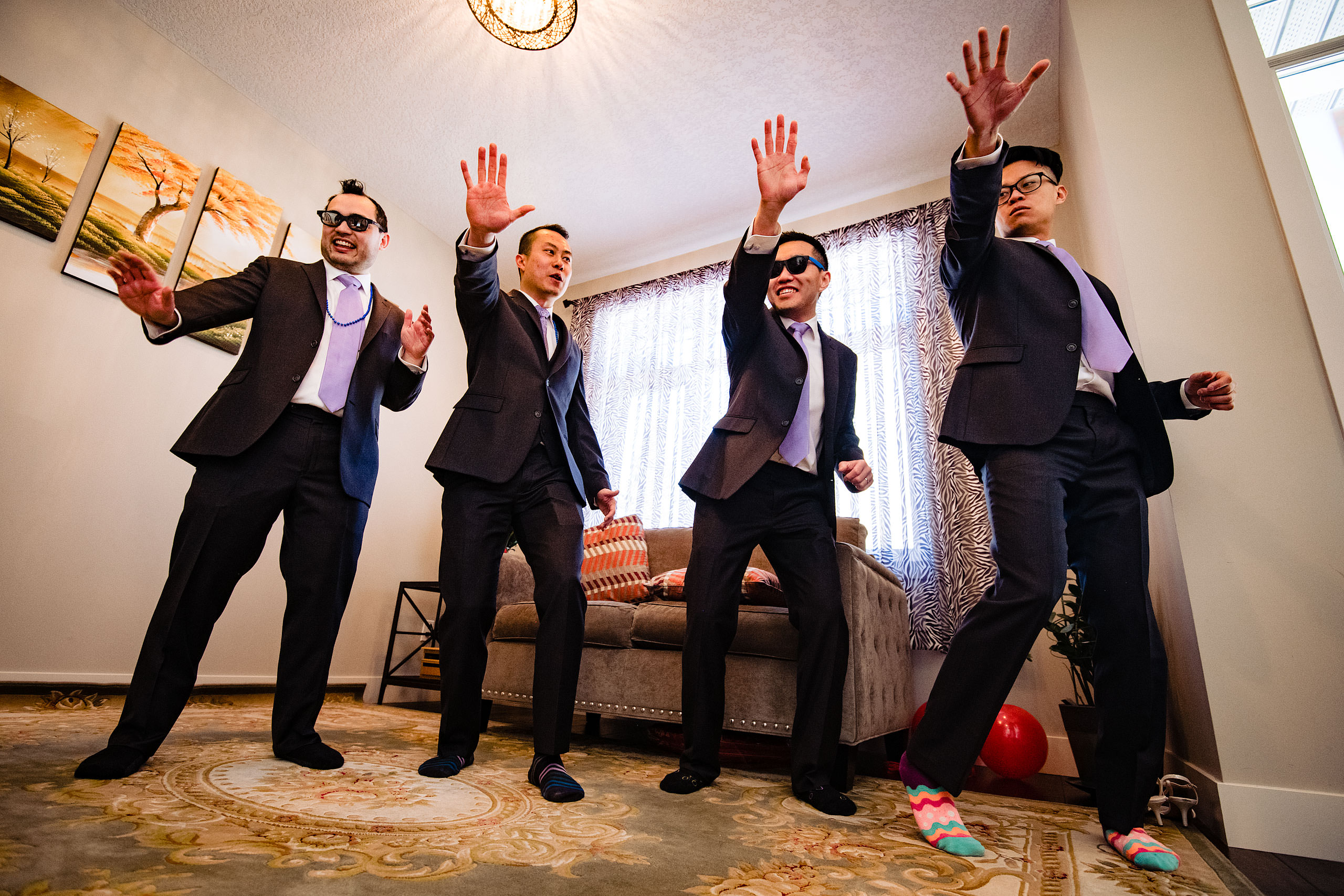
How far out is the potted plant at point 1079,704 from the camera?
7.32ft

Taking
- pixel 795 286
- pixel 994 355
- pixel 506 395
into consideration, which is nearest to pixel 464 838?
pixel 506 395

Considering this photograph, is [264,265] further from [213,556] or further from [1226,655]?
[1226,655]

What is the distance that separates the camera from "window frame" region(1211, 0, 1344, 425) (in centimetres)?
179

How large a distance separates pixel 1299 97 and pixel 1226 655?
6.01 feet

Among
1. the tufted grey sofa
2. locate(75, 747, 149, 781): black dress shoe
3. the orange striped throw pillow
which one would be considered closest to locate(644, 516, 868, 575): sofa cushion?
the orange striped throw pillow

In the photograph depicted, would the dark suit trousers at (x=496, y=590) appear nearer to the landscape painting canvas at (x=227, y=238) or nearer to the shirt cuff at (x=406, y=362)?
the shirt cuff at (x=406, y=362)

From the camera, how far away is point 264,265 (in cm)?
193

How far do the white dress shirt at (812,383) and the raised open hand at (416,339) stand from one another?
96 cm

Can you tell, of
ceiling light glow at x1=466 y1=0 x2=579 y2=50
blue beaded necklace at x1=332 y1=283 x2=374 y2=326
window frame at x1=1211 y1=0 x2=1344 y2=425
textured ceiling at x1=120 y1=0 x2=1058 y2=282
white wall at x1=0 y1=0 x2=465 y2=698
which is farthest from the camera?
textured ceiling at x1=120 y1=0 x2=1058 y2=282

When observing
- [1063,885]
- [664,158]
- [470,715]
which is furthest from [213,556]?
[664,158]

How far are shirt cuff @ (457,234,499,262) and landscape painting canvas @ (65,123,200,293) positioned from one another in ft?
7.59

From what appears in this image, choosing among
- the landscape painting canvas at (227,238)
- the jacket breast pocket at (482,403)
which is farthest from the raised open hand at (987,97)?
the landscape painting canvas at (227,238)

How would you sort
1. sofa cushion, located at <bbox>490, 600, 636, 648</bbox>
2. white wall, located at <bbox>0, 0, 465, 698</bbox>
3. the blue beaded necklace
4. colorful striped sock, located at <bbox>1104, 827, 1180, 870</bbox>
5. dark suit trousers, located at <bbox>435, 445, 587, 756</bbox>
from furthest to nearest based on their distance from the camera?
white wall, located at <bbox>0, 0, 465, 698</bbox>
sofa cushion, located at <bbox>490, 600, 636, 648</bbox>
the blue beaded necklace
dark suit trousers, located at <bbox>435, 445, 587, 756</bbox>
colorful striped sock, located at <bbox>1104, 827, 1180, 870</bbox>

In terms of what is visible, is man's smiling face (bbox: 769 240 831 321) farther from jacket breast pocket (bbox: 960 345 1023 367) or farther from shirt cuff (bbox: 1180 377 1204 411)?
shirt cuff (bbox: 1180 377 1204 411)
